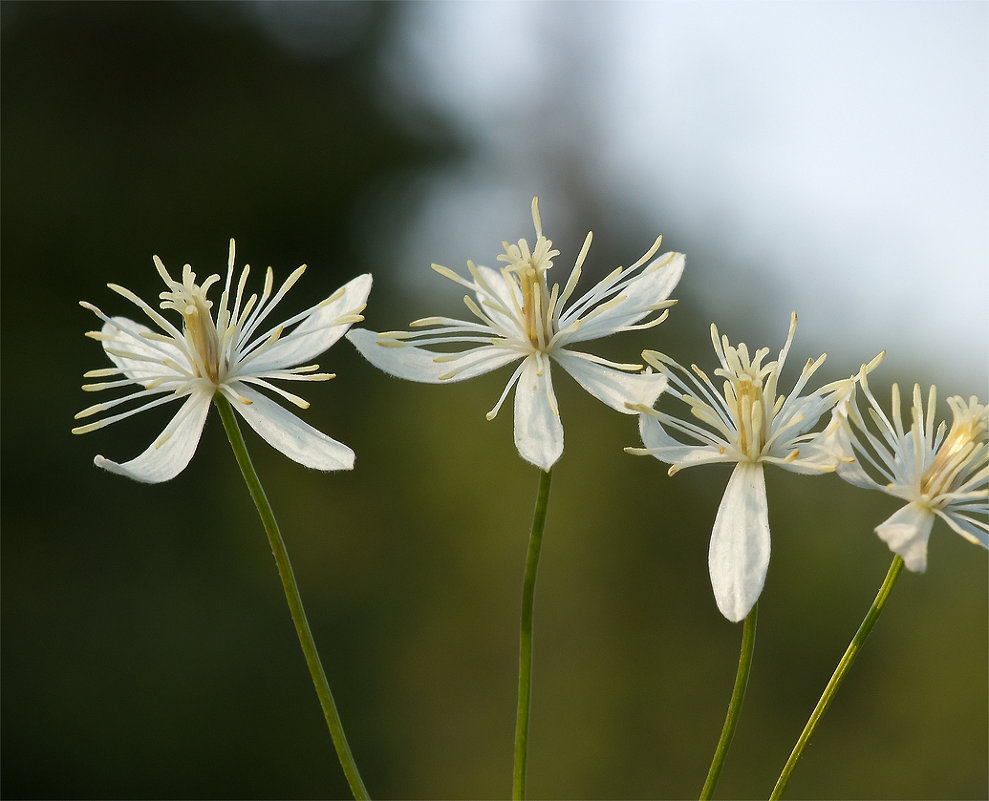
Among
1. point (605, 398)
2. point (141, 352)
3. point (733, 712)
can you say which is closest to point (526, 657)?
point (733, 712)

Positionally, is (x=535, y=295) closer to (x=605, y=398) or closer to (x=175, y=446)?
(x=605, y=398)

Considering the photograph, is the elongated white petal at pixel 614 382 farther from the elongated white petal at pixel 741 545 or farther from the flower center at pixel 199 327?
the flower center at pixel 199 327

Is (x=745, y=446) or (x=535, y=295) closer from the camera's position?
(x=745, y=446)

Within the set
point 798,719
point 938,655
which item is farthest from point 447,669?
point 938,655

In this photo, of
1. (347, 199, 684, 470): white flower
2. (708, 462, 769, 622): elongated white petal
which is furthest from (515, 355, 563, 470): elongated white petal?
(708, 462, 769, 622): elongated white petal

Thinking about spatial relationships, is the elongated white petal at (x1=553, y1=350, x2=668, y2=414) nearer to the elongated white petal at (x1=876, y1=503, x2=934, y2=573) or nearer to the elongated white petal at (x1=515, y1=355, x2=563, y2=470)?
the elongated white petal at (x1=515, y1=355, x2=563, y2=470)

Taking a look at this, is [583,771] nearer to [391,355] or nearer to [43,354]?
[43,354]
